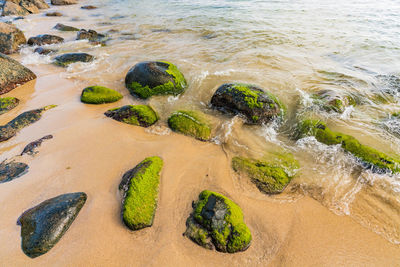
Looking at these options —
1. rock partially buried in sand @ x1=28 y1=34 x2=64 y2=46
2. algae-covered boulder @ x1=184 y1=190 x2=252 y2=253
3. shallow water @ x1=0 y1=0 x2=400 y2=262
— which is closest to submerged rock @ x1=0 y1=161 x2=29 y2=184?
shallow water @ x1=0 y1=0 x2=400 y2=262

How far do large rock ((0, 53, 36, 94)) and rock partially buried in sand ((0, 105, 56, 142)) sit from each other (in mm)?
2225

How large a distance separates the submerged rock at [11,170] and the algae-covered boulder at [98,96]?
224 cm

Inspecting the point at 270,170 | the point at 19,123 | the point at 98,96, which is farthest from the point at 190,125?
the point at 19,123

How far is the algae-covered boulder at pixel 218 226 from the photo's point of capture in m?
2.45

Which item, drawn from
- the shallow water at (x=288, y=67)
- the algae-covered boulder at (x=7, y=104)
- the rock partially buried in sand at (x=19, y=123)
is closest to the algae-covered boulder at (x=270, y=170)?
the shallow water at (x=288, y=67)

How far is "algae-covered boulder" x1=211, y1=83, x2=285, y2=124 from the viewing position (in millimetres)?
4645

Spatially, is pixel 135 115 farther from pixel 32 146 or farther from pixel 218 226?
pixel 218 226

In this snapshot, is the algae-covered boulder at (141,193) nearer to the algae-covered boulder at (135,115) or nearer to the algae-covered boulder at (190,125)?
the algae-covered boulder at (190,125)

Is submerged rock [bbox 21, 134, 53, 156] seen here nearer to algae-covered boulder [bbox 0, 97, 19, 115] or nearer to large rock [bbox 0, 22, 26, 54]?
algae-covered boulder [bbox 0, 97, 19, 115]

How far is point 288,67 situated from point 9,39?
39.5ft

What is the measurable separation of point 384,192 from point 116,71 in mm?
7890

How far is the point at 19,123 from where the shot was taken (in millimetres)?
4293

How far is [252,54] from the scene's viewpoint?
877 centimetres

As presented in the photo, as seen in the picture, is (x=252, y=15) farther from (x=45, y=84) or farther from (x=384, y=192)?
(x=384, y=192)
